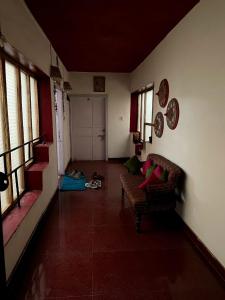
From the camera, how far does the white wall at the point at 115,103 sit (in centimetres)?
602

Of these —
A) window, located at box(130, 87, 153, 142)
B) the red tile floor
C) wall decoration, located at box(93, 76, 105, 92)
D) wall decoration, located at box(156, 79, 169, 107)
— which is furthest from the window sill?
wall decoration, located at box(93, 76, 105, 92)

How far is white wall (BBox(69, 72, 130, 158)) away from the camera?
6023 mm

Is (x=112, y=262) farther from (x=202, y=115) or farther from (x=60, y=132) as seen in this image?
(x=60, y=132)

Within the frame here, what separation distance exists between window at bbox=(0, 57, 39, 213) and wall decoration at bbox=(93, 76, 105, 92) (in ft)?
10.3

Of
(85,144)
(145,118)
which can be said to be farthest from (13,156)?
(85,144)

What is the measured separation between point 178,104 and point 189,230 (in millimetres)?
1571

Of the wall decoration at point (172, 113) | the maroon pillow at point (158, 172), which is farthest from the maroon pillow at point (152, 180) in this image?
the wall decoration at point (172, 113)

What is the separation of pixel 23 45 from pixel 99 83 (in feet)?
13.5

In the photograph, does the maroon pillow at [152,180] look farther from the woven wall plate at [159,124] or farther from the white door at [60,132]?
the white door at [60,132]

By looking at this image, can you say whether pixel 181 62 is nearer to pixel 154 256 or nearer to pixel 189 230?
pixel 189 230

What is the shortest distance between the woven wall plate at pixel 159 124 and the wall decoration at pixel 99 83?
2908 millimetres

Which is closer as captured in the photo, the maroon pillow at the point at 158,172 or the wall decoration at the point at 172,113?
the wall decoration at the point at 172,113

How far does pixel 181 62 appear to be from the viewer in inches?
103

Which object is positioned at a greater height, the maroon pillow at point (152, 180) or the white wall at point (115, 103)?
the white wall at point (115, 103)
